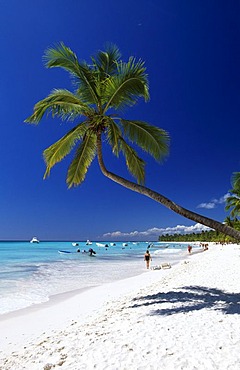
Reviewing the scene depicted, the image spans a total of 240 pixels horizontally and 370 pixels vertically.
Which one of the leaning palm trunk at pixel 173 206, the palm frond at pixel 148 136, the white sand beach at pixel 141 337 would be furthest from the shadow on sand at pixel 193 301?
the palm frond at pixel 148 136

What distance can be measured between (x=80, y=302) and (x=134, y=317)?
4.76 metres

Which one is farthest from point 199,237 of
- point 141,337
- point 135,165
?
point 141,337

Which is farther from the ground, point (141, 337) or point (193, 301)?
point (193, 301)

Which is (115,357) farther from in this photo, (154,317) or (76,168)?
(76,168)

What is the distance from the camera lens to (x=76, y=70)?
831 cm

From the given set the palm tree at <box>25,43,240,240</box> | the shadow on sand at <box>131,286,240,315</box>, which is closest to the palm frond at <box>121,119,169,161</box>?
the palm tree at <box>25,43,240,240</box>

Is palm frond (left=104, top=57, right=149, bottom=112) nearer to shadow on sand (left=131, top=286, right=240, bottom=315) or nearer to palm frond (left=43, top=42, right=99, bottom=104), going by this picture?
palm frond (left=43, top=42, right=99, bottom=104)

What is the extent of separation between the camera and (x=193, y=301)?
7391 mm

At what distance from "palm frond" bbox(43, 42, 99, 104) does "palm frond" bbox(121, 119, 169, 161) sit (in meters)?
1.28

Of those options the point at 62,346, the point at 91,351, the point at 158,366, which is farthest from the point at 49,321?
the point at 158,366

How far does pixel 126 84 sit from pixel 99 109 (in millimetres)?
1067

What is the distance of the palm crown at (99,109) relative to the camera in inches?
322

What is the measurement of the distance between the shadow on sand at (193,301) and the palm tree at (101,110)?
9.84ft

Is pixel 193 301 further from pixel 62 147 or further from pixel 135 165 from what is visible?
pixel 62 147
